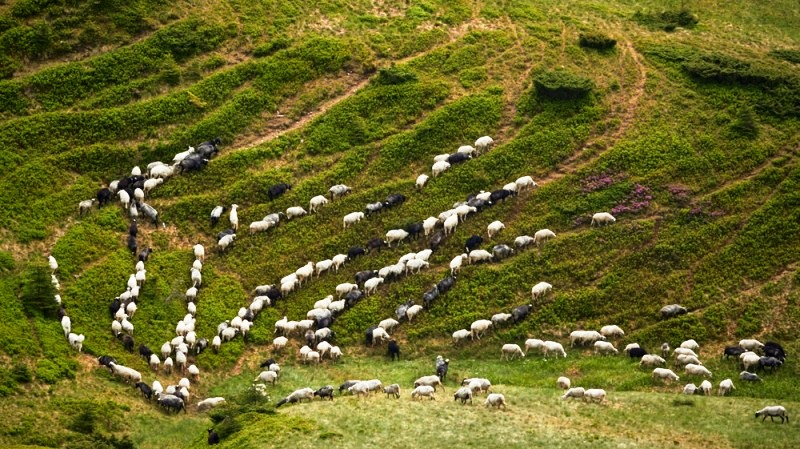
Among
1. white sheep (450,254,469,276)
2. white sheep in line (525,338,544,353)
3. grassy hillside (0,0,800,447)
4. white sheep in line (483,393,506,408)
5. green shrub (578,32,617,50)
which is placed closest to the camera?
white sheep in line (483,393,506,408)

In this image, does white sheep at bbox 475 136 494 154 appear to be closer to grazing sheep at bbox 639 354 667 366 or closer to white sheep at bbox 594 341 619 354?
white sheep at bbox 594 341 619 354

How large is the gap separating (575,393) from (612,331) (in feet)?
28.9

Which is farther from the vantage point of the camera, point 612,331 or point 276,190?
point 276,190

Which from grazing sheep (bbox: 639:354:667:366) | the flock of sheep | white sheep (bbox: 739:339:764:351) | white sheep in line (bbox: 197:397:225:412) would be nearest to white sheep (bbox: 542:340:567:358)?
the flock of sheep

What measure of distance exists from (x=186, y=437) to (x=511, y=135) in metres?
34.4

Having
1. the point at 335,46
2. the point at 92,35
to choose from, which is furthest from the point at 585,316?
the point at 92,35

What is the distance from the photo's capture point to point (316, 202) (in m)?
73.4

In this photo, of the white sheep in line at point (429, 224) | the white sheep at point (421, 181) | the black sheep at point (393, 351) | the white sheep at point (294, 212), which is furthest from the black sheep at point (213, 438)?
the white sheep at point (421, 181)

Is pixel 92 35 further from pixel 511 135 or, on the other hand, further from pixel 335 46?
pixel 511 135

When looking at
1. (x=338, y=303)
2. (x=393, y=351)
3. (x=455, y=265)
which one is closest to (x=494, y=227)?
(x=455, y=265)

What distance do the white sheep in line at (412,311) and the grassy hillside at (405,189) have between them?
54cm

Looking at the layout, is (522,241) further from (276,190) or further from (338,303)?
(276,190)

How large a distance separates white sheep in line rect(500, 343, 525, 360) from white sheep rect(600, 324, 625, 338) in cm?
489

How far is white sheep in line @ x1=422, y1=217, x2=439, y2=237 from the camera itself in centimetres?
7150
